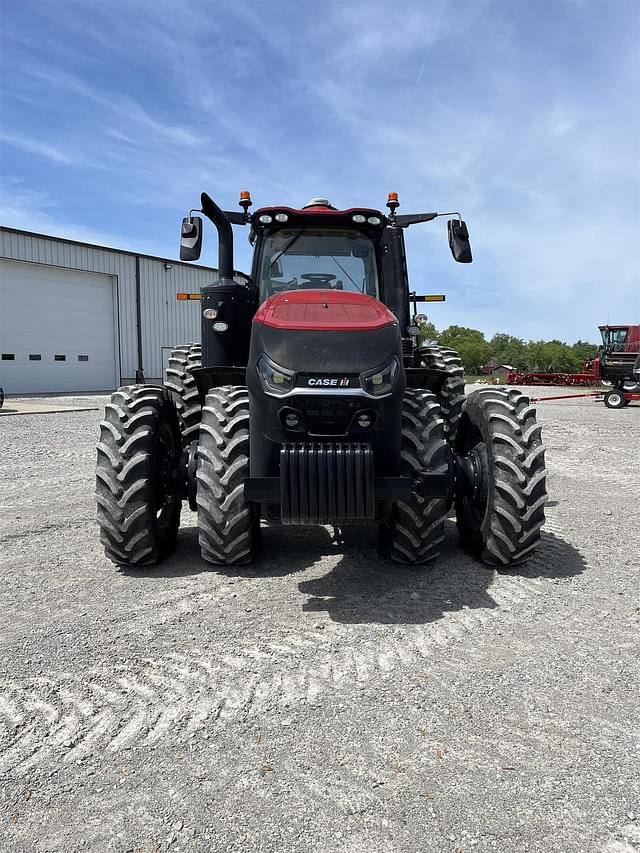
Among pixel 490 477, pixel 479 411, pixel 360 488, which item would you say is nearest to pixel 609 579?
pixel 490 477

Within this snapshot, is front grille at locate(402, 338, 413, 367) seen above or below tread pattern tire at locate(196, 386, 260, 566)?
above

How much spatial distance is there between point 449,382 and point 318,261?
8.16 ft

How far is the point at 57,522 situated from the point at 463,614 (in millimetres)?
4013

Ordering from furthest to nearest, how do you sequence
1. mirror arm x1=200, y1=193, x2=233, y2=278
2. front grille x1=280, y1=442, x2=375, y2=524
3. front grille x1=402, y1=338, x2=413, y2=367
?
1. front grille x1=402, y1=338, x2=413, y2=367
2. mirror arm x1=200, y1=193, x2=233, y2=278
3. front grille x1=280, y1=442, x2=375, y2=524

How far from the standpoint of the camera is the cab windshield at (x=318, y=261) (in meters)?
5.45

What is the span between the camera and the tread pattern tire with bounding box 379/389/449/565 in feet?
13.6

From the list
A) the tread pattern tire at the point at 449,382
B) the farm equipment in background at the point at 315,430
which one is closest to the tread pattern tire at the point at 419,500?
the farm equipment in background at the point at 315,430

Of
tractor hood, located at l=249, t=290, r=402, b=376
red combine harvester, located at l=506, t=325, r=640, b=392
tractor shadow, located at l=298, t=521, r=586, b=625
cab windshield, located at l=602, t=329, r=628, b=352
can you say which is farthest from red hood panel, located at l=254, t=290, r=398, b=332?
cab windshield, located at l=602, t=329, r=628, b=352

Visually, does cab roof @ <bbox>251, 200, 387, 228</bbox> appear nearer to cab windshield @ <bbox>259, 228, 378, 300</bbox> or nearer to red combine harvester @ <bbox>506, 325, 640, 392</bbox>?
cab windshield @ <bbox>259, 228, 378, 300</bbox>

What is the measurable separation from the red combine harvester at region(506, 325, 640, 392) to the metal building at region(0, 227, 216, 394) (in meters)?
19.0

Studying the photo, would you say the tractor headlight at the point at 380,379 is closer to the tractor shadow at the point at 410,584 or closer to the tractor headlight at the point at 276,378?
the tractor headlight at the point at 276,378

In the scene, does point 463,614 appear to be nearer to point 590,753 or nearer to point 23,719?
point 590,753

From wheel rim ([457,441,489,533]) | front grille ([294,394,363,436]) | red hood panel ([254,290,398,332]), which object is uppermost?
red hood panel ([254,290,398,332])

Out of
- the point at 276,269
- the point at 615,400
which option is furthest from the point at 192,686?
the point at 615,400
